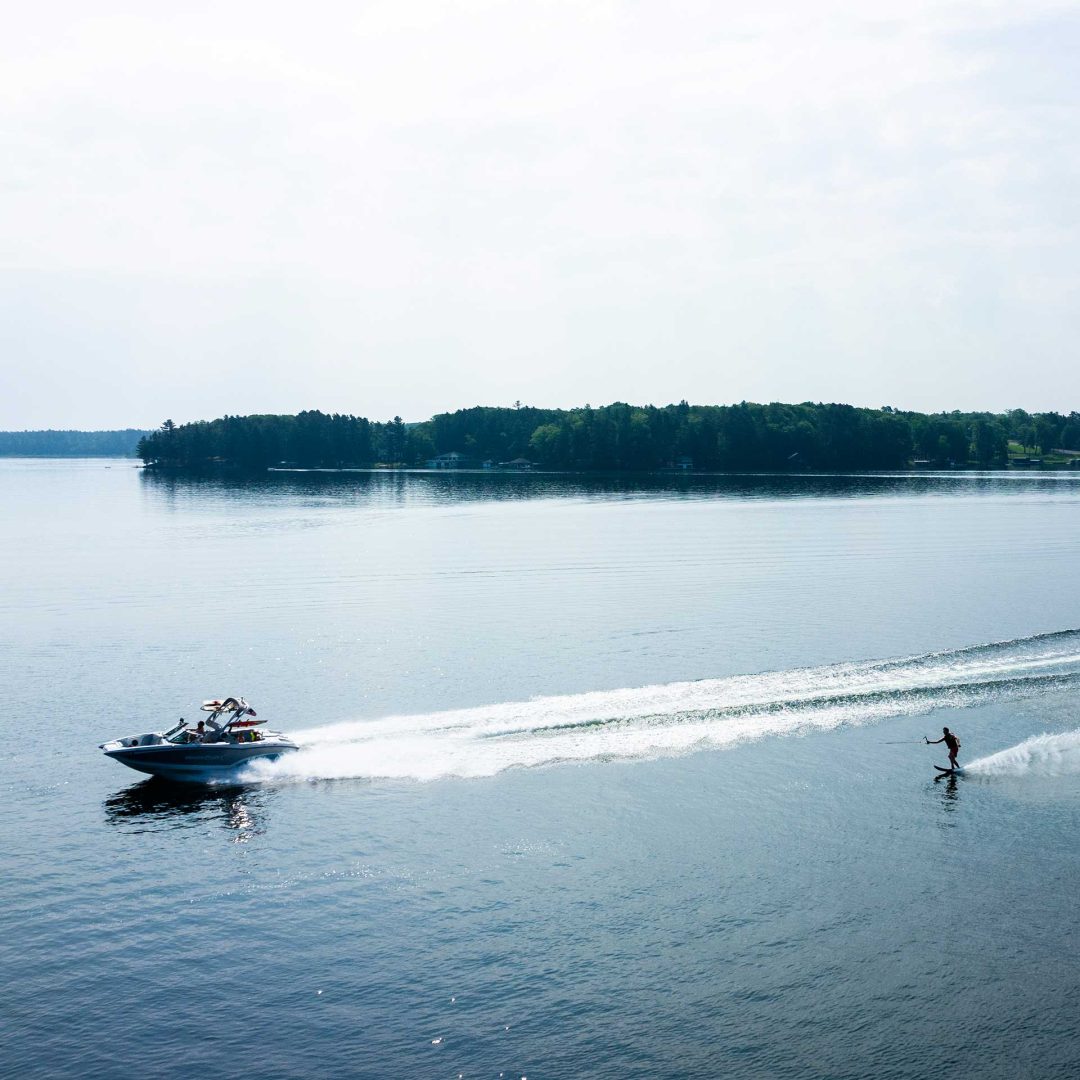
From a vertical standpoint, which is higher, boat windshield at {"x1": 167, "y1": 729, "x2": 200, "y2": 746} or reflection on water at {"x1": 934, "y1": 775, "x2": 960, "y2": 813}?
boat windshield at {"x1": 167, "y1": 729, "x2": 200, "y2": 746}

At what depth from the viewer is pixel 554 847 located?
45.1 m

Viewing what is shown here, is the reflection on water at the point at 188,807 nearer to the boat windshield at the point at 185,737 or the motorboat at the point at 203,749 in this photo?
the motorboat at the point at 203,749

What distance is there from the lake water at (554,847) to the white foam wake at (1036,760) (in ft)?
0.72

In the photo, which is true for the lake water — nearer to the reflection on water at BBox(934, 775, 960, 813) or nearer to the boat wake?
the boat wake

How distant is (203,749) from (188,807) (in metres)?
3.42

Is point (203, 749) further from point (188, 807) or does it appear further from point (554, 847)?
point (554, 847)

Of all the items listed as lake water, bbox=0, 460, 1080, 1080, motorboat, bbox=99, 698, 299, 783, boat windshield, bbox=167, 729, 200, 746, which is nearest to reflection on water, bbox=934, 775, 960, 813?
lake water, bbox=0, 460, 1080, 1080

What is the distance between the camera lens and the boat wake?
2174 inches

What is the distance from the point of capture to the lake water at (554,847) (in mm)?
32656

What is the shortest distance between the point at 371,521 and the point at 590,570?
246 feet

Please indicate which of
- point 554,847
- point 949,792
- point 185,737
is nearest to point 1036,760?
point 949,792

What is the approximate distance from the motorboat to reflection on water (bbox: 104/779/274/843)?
864 mm

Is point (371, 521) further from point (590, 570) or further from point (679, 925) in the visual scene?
point (679, 925)

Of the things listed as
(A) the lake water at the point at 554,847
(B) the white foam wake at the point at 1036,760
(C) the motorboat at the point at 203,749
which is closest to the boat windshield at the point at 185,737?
(C) the motorboat at the point at 203,749
